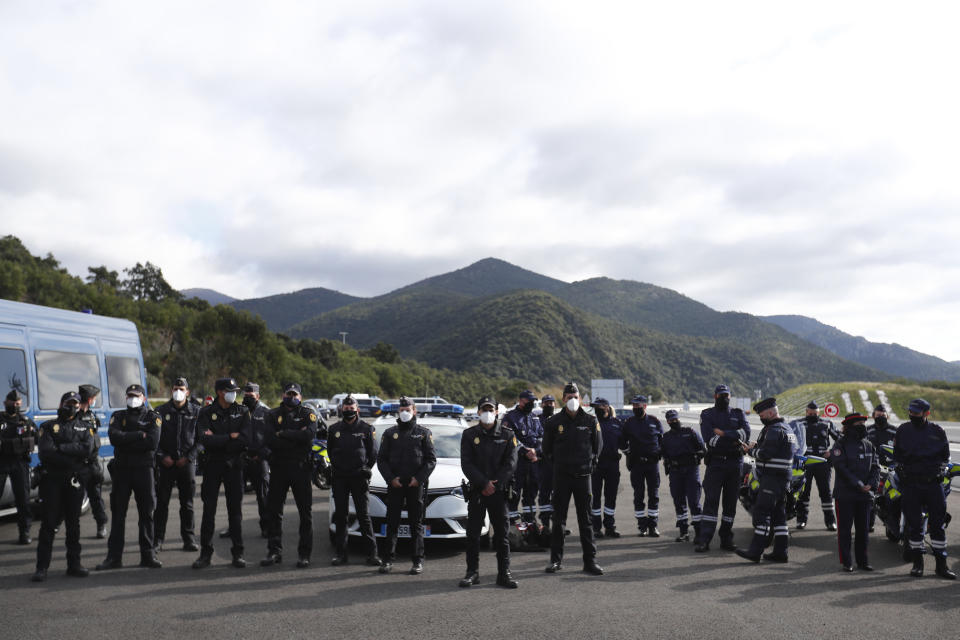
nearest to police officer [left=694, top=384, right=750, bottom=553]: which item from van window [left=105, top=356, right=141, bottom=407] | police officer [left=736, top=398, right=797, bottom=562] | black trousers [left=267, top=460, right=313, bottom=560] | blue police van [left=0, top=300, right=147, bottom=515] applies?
police officer [left=736, top=398, right=797, bottom=562]

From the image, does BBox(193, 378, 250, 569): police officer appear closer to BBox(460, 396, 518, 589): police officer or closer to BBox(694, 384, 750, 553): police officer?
BBox(460, 396, 518, 589): police officer

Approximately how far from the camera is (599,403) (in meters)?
10.6

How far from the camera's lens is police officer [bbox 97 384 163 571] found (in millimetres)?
7758

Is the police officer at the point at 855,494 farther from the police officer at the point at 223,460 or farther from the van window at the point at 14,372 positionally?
the van window at the point at 14,372

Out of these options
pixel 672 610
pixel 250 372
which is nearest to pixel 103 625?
pixel 672 610

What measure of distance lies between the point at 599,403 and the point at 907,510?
160 inches

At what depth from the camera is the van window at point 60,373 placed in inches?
401

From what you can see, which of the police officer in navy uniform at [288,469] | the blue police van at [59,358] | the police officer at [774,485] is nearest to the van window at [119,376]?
the blue police van at [59,358]

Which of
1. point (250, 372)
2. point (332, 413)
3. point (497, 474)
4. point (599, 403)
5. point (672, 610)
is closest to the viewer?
point (672, 610)

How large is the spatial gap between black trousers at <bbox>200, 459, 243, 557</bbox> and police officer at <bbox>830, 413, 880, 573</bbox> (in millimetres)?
6819

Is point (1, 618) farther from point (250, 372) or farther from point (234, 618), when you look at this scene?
point (250, 372)

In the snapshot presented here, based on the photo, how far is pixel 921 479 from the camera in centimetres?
806

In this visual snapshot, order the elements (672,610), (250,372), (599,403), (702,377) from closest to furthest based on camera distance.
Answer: (672,610) → (599,403) → (250,372) → (702,377)

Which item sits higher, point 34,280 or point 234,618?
point 34,280
